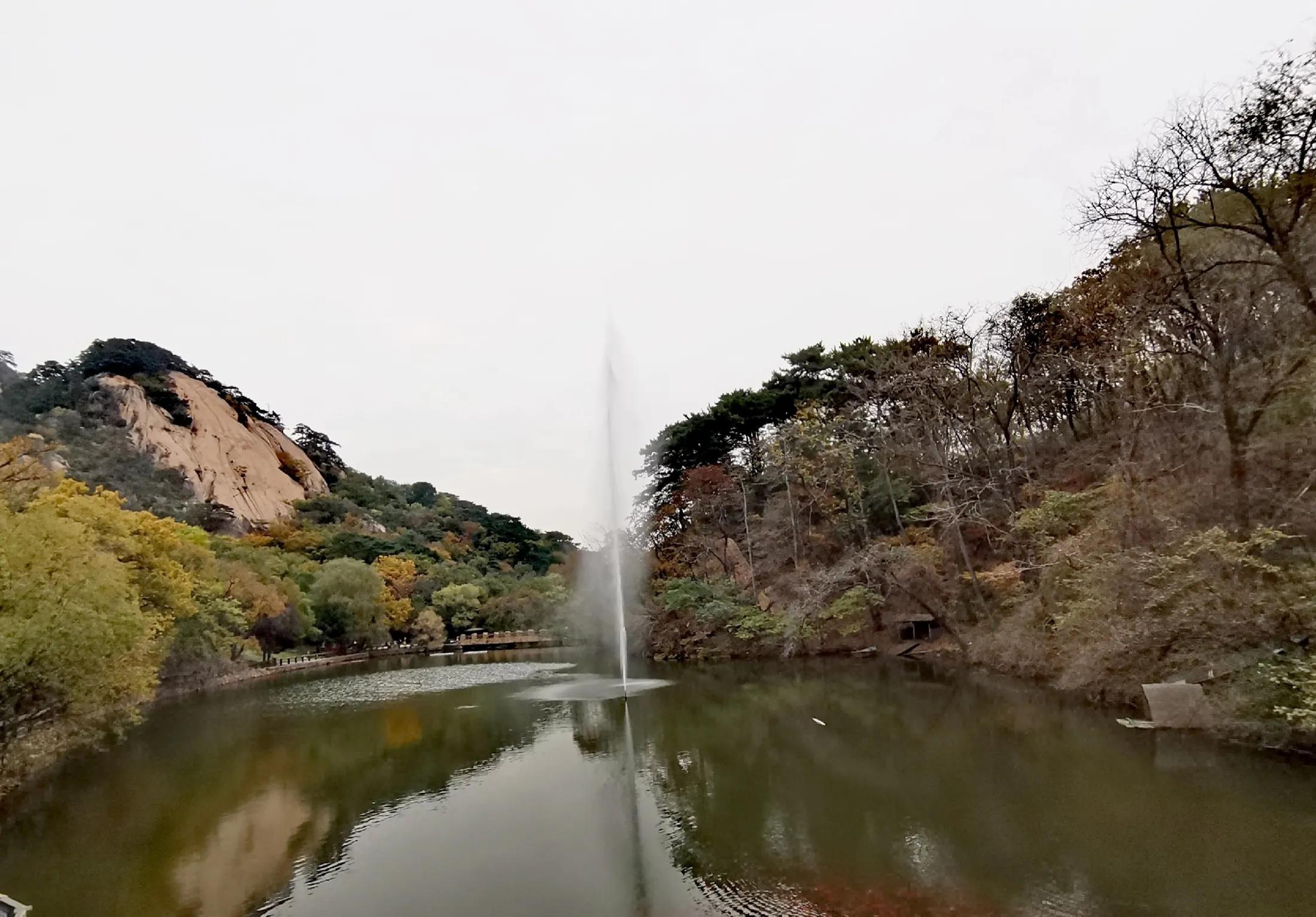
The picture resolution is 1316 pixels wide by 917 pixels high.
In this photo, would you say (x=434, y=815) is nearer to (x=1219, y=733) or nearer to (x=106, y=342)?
(x=1219, y=733)

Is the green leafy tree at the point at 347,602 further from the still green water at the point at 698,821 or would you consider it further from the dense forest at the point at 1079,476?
the still green water at the point at 698,821

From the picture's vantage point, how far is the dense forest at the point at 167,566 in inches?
493

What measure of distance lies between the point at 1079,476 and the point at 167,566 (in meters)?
28.4

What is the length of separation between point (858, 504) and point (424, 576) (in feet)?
124

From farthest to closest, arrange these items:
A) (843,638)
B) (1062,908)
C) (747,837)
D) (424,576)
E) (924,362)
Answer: (424,576) → (843,638) → (924,362) → (747,837) → (1062,908)

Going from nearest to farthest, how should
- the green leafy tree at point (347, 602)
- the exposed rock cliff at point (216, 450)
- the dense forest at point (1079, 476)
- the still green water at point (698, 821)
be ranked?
the still green water at point (698, 821)
the dense forest at point (1079, 476)
the green leafy tree at point (347, 602)
the exposed rock cliff at point (216, 450)

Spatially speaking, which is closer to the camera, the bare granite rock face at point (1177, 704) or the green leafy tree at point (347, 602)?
the bare granite rock face at point (1177, 704)

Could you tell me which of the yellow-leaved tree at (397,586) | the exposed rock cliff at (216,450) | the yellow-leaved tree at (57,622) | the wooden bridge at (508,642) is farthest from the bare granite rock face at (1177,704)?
the exposed rock cliff at (216,450)

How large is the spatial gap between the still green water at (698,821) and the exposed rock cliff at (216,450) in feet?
159

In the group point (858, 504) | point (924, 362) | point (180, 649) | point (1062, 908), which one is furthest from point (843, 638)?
point (180, 649)

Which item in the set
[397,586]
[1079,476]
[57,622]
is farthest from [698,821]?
[397,586]

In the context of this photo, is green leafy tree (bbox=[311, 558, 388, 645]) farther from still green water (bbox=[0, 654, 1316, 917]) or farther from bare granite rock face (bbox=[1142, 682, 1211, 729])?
bare granite rock face (bbox=[1142, 682, 1211, 729])

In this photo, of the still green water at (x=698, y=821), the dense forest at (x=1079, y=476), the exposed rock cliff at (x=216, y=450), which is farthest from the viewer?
the exposed rock cliff at (x=216, y=450)

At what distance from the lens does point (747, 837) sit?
803 cm
